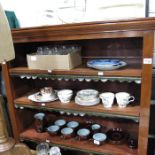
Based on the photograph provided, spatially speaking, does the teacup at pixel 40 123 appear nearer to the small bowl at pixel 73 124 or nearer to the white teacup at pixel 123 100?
the small bowl at pixel 73 124

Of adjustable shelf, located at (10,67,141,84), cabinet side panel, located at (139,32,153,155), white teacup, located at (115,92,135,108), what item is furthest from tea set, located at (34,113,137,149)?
adjustable shelf, located at (10,67,141,84)

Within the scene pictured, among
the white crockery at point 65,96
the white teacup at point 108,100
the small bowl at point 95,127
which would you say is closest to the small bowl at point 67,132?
the small bowl at point 95,127

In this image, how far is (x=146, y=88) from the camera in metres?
1.05

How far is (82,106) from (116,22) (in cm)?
56

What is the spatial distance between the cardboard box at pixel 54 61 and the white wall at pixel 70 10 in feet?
1.11

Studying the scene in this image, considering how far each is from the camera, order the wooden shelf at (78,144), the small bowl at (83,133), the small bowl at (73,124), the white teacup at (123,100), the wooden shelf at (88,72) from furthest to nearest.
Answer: the small bowl at (73,124) → the small bowl at (83,133) → the wooden shelf at (78,144) → the white teacup at (123,100) → the wooden shelf at (88,72)

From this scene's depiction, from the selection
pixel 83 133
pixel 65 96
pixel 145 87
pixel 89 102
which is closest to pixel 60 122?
pixel 83 133

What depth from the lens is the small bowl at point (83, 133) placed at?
1419 mm

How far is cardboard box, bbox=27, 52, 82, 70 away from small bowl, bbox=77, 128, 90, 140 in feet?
1.68

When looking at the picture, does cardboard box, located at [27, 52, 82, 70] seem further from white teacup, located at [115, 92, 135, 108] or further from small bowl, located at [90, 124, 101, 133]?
small bowl, located at [90, 124, 101, 133]

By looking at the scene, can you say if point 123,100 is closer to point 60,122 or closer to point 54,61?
point 54,61

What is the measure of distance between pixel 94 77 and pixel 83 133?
50cm

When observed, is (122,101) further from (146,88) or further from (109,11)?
(109,11)

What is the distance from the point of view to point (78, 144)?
4.54 ft
